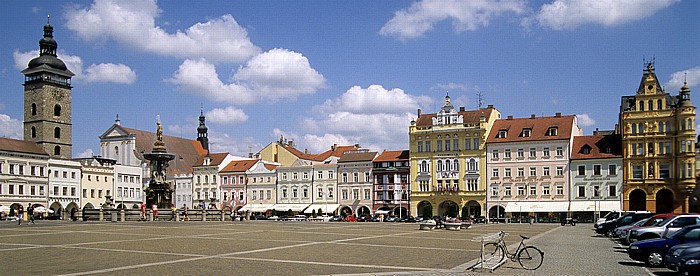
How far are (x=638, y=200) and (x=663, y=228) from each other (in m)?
54.3

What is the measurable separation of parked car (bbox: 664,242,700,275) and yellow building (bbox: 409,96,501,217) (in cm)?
6704

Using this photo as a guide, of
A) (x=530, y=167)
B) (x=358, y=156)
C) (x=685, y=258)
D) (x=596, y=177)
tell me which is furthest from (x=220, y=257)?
(x=358, y=156)

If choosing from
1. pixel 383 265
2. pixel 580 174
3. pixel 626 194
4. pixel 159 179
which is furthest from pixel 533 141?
pixel 383 265

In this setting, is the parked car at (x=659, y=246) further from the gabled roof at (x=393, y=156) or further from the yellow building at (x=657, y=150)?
the gabled roof at (x=393, y=156)

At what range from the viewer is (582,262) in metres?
21.1

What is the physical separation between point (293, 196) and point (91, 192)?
1076 inches

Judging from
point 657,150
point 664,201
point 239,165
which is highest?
point 657,150

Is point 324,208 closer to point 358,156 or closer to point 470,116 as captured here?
point 358,156

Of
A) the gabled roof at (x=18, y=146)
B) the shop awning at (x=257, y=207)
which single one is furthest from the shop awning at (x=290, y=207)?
the gabled roof at (x=18, y=146)

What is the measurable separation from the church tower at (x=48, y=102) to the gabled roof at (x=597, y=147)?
71.0 metres

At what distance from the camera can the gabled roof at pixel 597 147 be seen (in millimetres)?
77812

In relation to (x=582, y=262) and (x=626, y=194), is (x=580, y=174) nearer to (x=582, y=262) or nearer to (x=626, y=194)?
(x=626, y=194)

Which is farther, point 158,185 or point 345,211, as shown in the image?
point 345,211

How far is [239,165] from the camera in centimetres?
10419
